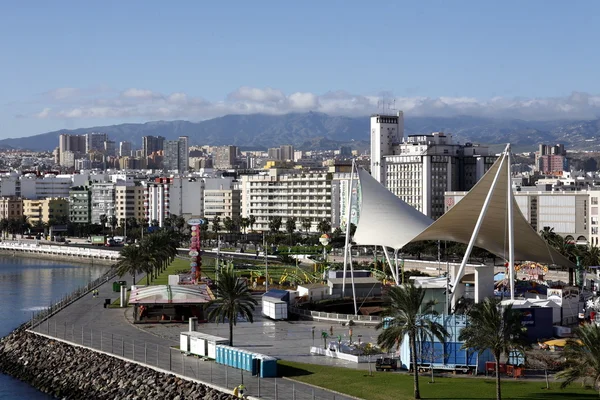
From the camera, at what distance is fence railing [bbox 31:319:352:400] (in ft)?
120

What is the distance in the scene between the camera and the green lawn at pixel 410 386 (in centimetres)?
3541

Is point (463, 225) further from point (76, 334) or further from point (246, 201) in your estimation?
point (246, 201)

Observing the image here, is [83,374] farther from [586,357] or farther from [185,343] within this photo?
[586,357]

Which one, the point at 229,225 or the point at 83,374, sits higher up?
the point at 229,225

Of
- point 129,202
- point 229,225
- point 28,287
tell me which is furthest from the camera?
point 129,202

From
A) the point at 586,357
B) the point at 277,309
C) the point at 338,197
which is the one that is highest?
the point at 338,197

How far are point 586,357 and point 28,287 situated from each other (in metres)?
68.3

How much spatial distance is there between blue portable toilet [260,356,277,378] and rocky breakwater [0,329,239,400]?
7.56 ft

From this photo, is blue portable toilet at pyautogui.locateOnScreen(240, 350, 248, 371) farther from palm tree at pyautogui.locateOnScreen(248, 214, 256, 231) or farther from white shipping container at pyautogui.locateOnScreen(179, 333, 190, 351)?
palm tree at pyautogui.locateOnScreen(248, 214, 256, 231)

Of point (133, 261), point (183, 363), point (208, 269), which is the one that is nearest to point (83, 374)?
point (183, 363)

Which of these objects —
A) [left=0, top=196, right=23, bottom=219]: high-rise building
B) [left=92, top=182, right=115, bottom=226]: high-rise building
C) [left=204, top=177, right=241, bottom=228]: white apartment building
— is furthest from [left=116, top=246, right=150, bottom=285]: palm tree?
[left=0, top=196, right=23, bottom=219]: high-rise building

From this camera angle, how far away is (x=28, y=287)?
298ft

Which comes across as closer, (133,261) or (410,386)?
(410,386)

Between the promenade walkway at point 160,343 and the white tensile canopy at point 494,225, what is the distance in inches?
409
